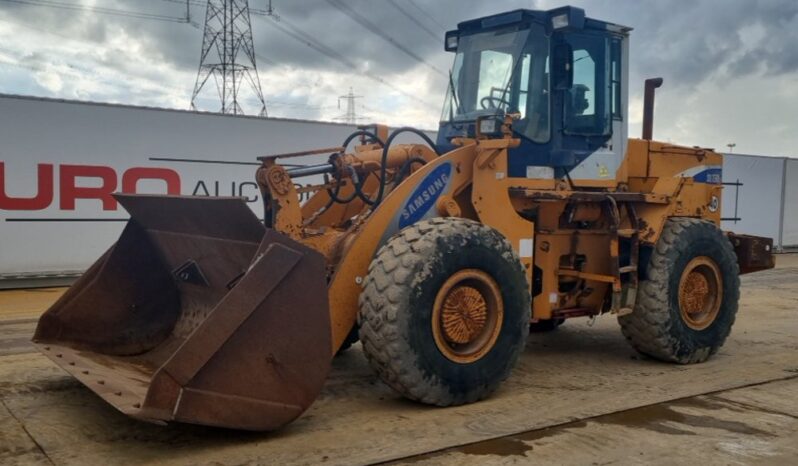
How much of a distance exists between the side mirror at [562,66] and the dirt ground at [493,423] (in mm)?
2337

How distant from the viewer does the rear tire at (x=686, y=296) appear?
6.61 metres

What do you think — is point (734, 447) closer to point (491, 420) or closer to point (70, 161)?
point (491, 420)

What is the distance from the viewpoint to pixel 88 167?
38.6ft

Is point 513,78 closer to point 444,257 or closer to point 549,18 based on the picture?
point 549,18

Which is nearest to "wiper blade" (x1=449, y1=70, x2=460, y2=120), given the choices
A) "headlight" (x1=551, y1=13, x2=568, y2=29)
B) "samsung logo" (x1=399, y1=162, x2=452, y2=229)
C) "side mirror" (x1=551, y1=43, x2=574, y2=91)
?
"side mirror" (x1=551, y1=43, x2=574, y2=91)

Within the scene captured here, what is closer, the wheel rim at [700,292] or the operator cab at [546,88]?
the operator cab at [546,88]

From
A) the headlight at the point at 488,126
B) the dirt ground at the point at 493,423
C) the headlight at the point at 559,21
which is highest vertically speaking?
the headlight at the point at 559,21

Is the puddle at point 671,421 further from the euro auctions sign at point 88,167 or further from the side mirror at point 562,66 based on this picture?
the euro auctions sign at point 88,167

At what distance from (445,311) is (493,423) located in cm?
77

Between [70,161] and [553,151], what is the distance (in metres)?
8.03

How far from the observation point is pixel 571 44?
6562 millimetres

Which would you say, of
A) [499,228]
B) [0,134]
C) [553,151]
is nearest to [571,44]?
[553,151]

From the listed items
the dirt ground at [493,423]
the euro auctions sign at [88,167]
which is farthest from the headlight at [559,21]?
the euro auctions sign at [88,167]

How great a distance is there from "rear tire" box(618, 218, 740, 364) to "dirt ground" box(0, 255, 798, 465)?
8.4 inches
